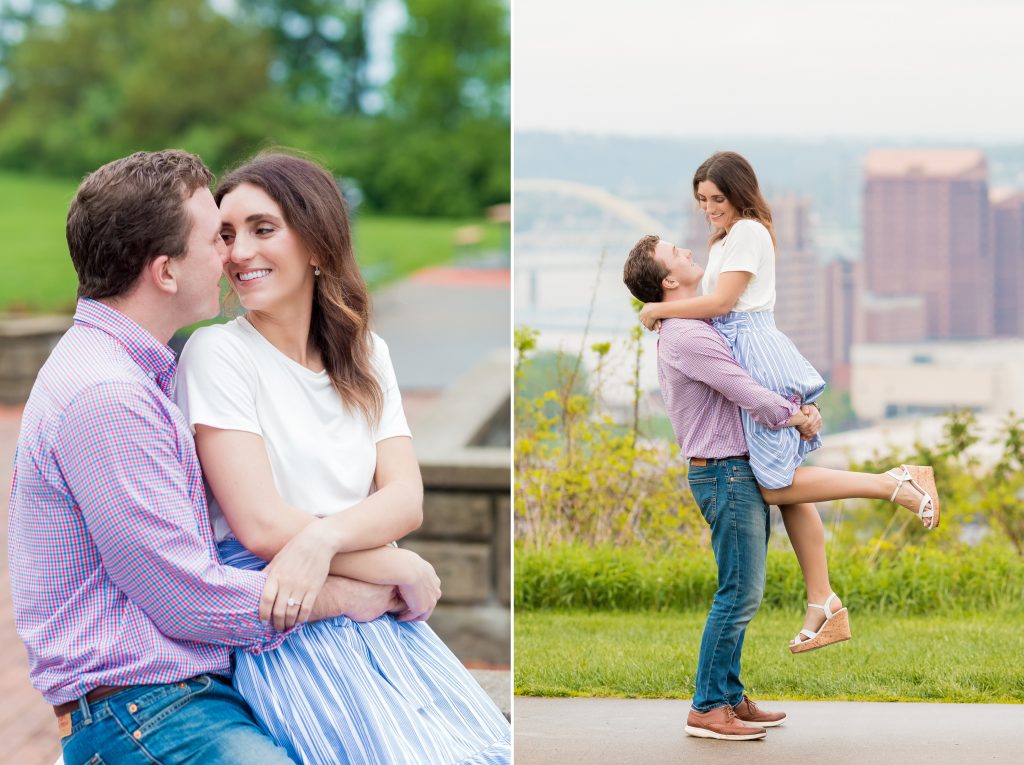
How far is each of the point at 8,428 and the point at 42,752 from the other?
252 inches

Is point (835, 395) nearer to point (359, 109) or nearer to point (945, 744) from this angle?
point (945, 744)

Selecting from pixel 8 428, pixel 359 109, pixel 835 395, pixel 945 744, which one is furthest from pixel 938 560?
pixel 359 109

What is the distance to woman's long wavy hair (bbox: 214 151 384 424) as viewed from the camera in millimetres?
2135

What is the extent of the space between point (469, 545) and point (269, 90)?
23445mm

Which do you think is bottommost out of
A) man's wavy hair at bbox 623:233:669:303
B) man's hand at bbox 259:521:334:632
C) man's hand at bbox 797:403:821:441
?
man's hand at bbox 259:521:334:632

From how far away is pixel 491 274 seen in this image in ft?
67.8

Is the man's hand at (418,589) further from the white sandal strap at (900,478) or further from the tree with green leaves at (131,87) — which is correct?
the tree with green leaves at (131,87)

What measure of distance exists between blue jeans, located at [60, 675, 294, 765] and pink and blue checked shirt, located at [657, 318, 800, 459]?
101 cm

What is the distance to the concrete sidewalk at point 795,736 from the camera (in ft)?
7.55

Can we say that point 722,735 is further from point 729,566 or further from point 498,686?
point 498,686

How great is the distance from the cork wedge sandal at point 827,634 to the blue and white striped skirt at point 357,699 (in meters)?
0.61

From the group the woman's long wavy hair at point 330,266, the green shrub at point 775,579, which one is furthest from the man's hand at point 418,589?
the green shrub at point 775,579

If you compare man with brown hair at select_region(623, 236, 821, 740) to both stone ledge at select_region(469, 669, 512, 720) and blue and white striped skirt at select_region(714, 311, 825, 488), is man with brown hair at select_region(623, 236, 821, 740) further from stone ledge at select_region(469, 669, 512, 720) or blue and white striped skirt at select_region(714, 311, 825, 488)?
stone ledge at select_region(469, 669, 512, 720)

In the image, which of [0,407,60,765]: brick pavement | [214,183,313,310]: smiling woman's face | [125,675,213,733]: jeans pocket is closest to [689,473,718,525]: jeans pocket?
[214,183,313,310]: smiling woman's face
